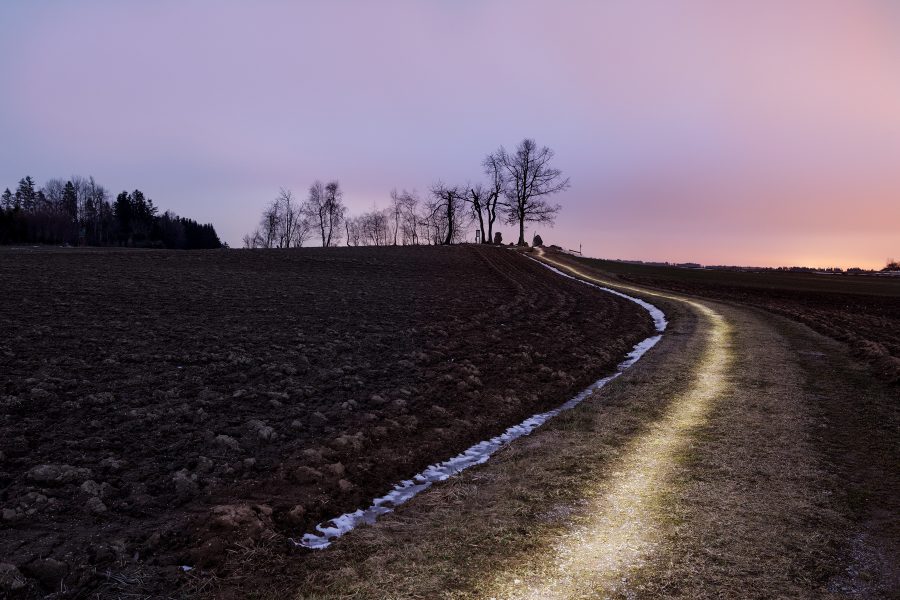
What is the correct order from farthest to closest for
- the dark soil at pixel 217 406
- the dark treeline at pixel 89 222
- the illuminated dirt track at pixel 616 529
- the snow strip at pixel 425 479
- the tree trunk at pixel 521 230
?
the dark treeline at pixel 89 222 < the tree trunk at pixel 521 230 < the snow strip at pixel 425 479 < the dark soil at pixel 217 406 < the illuminated dirt track at pixel 616 529

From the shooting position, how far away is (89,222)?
400 feet

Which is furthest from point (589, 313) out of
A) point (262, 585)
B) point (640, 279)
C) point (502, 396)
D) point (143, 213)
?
point (143, 213)

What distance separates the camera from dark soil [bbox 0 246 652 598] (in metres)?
5.88

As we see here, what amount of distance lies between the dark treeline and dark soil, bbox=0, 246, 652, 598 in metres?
99.0

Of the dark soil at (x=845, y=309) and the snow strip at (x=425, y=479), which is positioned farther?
the dark soil at (x=845, y=309)

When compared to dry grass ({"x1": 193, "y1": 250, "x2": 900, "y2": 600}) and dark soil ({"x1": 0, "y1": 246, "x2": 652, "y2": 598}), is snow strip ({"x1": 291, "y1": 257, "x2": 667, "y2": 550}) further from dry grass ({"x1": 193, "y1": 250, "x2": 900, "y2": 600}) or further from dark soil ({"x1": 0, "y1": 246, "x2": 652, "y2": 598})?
dry grass ({"x1": 193, "y1": 250, "x2": 900, "y2": 600})

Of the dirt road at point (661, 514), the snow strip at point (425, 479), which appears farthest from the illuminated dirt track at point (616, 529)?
the snow strip at point (425, 479)

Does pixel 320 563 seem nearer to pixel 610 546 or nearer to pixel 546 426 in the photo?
pixel 610 546

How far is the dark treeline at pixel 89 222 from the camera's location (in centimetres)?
10269

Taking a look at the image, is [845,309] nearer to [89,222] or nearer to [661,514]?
Result: [661,514]

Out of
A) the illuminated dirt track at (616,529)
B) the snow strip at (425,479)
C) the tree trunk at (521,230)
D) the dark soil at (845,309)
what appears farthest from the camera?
the tree trunk at (521,230)

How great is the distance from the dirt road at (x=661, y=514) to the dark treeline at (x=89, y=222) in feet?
370

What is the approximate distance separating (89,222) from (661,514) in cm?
14713

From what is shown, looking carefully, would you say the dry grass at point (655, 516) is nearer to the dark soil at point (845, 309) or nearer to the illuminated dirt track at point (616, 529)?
the illuminated dirt track at point (616, 529)
